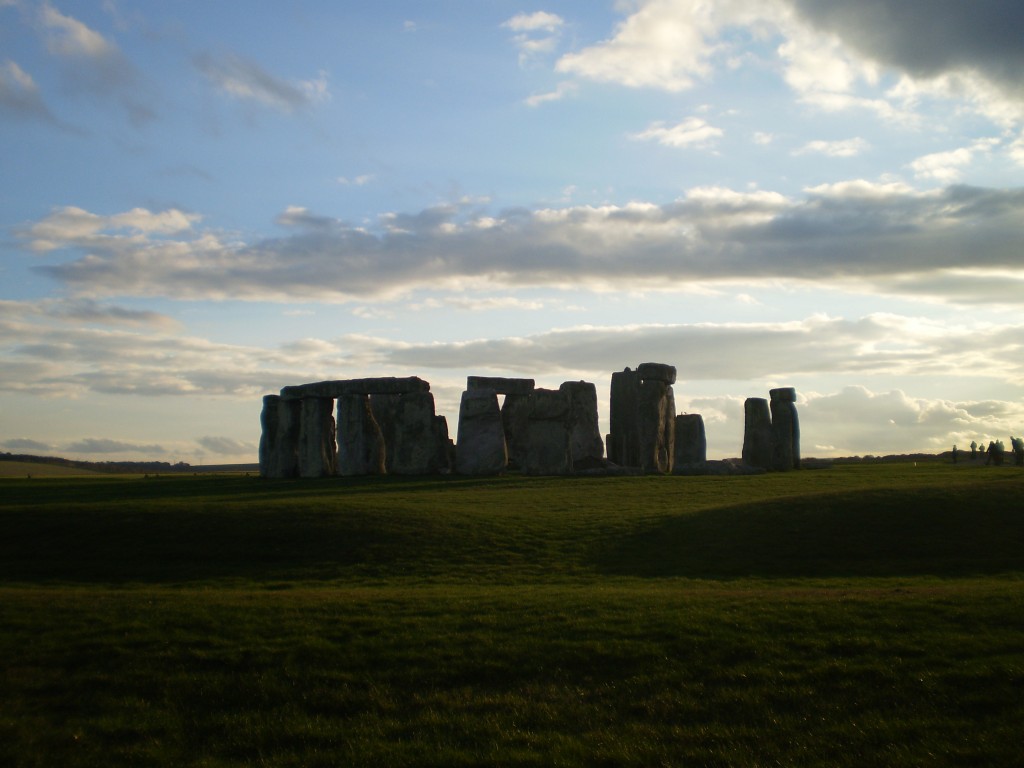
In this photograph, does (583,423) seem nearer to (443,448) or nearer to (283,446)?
(443,448)

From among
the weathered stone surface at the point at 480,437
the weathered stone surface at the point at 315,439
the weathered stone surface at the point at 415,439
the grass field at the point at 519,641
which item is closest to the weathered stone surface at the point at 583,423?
the weathered stone surface at the point at 480,437

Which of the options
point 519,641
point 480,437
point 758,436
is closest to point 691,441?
point 758,436

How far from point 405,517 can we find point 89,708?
13970 mm

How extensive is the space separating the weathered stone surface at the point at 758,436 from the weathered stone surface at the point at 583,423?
283 inches

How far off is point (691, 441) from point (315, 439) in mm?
19654

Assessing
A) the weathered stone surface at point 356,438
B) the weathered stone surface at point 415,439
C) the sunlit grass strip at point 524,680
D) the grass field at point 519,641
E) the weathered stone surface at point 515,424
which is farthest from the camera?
the weathered stone surface at point 515,424

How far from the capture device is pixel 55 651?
522 inches

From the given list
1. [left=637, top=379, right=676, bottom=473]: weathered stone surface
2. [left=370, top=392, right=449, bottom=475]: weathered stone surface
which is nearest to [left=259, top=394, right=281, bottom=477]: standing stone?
[left=370, top=392, right=449, bottom=475]: weathered stone surface

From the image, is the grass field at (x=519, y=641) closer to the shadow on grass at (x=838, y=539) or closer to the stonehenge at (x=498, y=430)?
the shadow on grass at (x=838, y=539)

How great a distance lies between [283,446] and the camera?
1747 inches

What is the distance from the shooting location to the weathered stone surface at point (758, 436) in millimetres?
46344

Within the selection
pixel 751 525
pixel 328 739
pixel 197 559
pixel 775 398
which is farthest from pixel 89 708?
pixel 775 398

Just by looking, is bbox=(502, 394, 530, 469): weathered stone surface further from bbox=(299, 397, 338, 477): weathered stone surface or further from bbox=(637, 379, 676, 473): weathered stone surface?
bbox=(299, 397, 338, 477): weathered stone surface

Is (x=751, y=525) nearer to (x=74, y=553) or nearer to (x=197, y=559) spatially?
(x=197, y=559)
